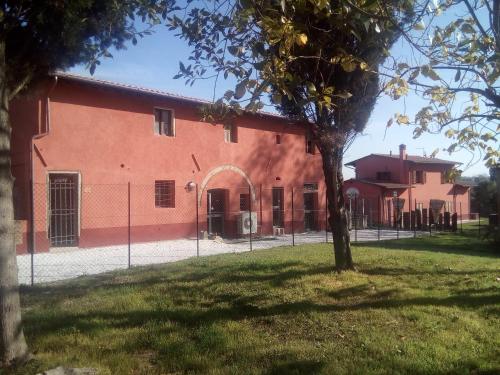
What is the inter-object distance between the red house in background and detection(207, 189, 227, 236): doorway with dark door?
5 cm

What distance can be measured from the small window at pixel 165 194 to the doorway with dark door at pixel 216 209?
79.9 inches

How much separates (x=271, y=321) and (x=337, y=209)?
334 centimetres

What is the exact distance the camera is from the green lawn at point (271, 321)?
4969 mm

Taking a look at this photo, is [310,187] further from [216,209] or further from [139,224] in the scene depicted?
[139,224]

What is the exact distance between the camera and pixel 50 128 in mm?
15250

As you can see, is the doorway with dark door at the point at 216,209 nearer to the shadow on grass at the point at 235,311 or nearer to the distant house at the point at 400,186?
the distant house at the point at 400,186

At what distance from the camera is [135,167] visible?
17.7 meters

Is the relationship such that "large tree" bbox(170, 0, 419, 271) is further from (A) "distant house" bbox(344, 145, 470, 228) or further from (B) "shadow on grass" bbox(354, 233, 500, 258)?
(A) "distant house" bbox(344, 145, 470, 228)

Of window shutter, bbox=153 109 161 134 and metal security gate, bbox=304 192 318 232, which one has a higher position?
window shutter, bbox=153 109 161 134

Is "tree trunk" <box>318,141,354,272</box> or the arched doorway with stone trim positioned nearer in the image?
"tree trunk" <box>318,141,354,272</box>

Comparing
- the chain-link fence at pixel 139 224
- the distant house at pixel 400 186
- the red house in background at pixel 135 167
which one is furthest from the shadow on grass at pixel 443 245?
the distant house at pixel 400 186

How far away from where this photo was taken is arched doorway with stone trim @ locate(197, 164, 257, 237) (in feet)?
66.2

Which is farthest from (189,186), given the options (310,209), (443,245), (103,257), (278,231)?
(443,245)

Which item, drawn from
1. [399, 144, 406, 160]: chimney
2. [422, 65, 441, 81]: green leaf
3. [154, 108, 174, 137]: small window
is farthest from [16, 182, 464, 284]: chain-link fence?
[399, 144, 406, 160]: chimney
